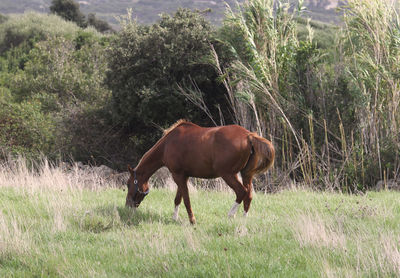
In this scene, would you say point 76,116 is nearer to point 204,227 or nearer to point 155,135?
point 155,135

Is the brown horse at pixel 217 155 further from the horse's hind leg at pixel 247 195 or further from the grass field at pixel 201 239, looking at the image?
the grass field at pixel 201 239

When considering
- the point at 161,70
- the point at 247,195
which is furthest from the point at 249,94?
the point at 161,70

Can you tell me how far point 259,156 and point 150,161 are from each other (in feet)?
6.10

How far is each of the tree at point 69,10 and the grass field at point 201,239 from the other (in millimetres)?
40664

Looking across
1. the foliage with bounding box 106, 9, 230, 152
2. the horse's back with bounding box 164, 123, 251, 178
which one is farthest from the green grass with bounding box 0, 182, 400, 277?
the foliage with bounding box 106, 9, 230, 152

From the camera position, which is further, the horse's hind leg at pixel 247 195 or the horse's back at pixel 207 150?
the horse's hind leg at pixel 247 195

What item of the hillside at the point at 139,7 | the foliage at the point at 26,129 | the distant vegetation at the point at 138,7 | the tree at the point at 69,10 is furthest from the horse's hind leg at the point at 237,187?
the hillside at the point at 139,7

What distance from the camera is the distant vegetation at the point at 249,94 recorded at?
1004 cm

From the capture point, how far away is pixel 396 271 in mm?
4438

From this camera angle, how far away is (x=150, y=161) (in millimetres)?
7598

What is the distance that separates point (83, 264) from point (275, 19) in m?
7.90

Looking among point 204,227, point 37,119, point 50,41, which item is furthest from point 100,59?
point 204,227

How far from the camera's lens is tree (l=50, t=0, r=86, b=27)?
45.8 meters

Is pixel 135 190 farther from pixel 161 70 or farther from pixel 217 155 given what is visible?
pixel 161 70
